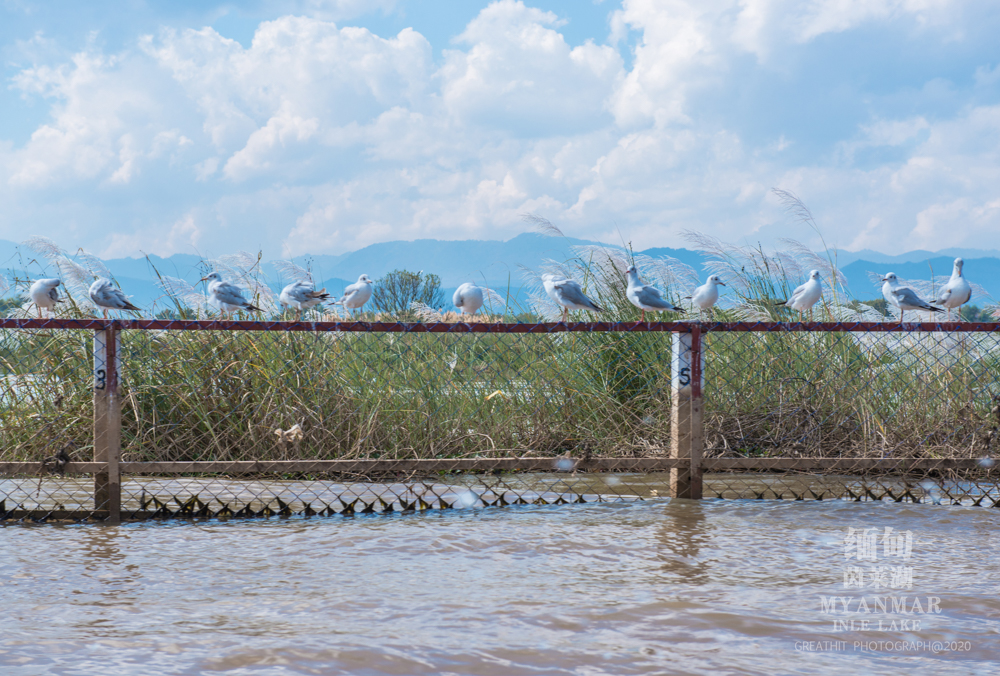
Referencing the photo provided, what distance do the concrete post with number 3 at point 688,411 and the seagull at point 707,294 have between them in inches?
103

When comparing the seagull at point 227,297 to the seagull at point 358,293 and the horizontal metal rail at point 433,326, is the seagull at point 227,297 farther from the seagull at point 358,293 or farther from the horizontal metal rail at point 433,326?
the horizontal metal rail at point 433,326


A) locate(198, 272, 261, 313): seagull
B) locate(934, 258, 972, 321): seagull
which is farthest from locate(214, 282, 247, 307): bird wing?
locate(934, 258, 972, 321): seagull

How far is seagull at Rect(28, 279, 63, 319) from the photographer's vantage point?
7279 mm

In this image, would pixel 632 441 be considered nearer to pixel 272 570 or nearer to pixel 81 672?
Answer: pixel 272 570

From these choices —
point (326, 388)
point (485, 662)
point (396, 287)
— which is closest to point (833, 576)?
point (485, 662)

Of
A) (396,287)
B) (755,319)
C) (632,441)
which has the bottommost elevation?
(632,441)

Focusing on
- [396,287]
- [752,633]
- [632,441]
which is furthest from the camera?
[396,287]

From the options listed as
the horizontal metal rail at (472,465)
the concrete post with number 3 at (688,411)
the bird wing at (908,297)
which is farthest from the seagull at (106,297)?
the bird wing at (908,297)

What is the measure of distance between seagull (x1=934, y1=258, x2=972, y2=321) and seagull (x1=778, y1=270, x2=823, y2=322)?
6.43ft

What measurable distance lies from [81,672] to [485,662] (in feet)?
4.21

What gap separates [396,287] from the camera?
3850 centimetres

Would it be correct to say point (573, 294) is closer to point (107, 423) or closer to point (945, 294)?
point (107, 423)

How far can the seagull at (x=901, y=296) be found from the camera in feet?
27.5

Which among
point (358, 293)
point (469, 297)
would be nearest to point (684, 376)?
point (469, 297)
